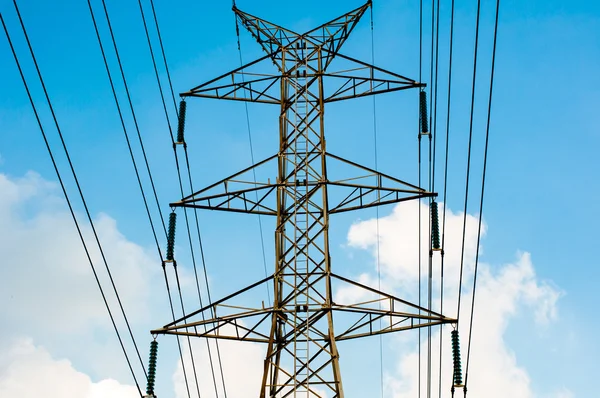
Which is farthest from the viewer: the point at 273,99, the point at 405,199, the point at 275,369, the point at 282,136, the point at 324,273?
the point at 273,99

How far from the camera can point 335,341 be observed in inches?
647

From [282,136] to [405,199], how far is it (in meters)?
3.94

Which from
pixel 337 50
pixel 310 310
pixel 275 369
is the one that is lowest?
pixel 275 369

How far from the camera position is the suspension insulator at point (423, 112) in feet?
66.9

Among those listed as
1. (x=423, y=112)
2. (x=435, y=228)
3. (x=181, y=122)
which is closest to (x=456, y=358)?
(x=435, y=228)

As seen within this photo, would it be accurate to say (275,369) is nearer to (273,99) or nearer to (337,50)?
(273,99)

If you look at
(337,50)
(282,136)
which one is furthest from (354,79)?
(282,136)

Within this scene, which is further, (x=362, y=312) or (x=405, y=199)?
(x=405, y=199)

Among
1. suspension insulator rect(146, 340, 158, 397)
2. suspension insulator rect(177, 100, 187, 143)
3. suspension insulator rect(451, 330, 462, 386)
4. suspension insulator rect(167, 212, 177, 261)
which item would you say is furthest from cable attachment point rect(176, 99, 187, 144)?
suspension insulator rect(451, 330, 462, 386)

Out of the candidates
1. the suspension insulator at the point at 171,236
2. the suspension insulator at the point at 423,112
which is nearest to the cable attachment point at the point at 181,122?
→ the suspension insulator at the point at 171,236

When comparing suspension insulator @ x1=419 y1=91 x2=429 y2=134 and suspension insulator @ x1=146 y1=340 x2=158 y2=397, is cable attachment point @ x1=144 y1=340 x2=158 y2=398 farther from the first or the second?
suspension insulator @ x1=419 y1=91 x2=429 y2=134

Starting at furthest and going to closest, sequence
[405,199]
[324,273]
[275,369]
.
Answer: [405,199] < [324,273] < [275,369]

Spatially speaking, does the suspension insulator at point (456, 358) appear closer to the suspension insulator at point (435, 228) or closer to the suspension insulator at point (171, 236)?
the suspension insulator at point (435, 228)

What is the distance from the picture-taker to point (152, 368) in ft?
54.4
